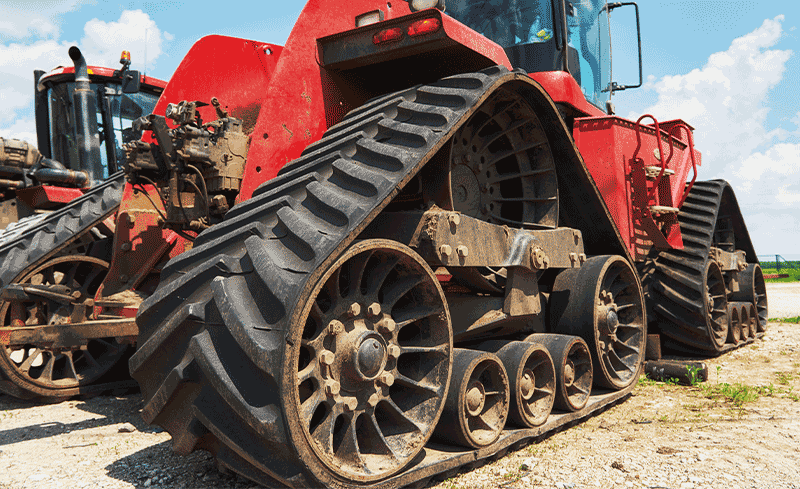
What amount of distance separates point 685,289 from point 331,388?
5.19 m

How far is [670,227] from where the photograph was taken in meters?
6.10

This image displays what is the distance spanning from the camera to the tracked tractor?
7.37m

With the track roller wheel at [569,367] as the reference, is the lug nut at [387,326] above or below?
above

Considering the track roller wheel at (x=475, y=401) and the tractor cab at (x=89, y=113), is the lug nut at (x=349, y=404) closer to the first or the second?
the track roller wheel at (x=475, y=401)

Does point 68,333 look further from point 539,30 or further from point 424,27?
point 539,30

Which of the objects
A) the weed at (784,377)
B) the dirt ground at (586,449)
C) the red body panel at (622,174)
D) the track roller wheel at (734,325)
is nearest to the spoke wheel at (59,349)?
the dirt ground at (586,449)

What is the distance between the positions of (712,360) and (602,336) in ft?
9.81

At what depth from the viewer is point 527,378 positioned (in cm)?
379

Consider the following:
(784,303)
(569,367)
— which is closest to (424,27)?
(569,367)

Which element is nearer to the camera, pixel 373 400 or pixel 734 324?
pixel 373 400

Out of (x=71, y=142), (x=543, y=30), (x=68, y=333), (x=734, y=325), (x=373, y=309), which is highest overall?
(x=543, y=30)

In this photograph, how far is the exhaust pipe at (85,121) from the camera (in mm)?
8523

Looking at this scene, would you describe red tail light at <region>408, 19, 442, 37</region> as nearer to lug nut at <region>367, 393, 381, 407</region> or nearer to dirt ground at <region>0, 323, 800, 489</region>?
lug nut at <region>367, 393, 381, 407</region>

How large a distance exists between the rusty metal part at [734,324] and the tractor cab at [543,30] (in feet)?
10.8
